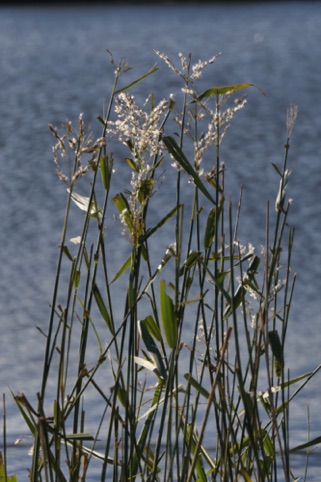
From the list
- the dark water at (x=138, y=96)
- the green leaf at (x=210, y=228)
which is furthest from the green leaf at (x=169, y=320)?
the dark water at (x=138, y=96)

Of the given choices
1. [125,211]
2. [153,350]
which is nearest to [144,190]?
[125,211]

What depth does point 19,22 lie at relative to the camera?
771 centimetres

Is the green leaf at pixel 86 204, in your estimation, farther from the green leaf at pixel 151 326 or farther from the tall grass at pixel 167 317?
the green leaf at pixel 151 326

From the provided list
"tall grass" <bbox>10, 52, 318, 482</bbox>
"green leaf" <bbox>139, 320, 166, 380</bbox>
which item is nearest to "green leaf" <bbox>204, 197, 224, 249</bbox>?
"tall grass" <bbox>10, 52, 318, 482</bbox>

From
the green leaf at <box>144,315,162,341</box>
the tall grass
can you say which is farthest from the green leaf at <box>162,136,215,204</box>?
the green leaf at <box>144,315,162,341</box>

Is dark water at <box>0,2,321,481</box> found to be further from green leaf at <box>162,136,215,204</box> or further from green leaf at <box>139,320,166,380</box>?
green leaf at <box>139,320,166,380</box>

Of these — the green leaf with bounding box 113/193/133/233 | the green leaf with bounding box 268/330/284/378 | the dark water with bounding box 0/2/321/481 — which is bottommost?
the green leaf with bounding box 268/330/284/378

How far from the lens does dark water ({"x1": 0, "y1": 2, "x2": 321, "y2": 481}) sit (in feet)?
7.21

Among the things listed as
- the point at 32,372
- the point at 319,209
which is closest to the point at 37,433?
the point at 32,372

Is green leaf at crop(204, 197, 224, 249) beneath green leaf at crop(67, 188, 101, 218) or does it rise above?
beneath

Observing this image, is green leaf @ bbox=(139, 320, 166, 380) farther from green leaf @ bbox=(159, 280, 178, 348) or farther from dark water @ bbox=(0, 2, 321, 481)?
dark water @ bbox=(0, 2, 321, 481)

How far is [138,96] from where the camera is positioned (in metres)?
4.54

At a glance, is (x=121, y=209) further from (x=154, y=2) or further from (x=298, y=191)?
(x=154, y=2)

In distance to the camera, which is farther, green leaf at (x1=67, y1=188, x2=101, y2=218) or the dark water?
the dark water
